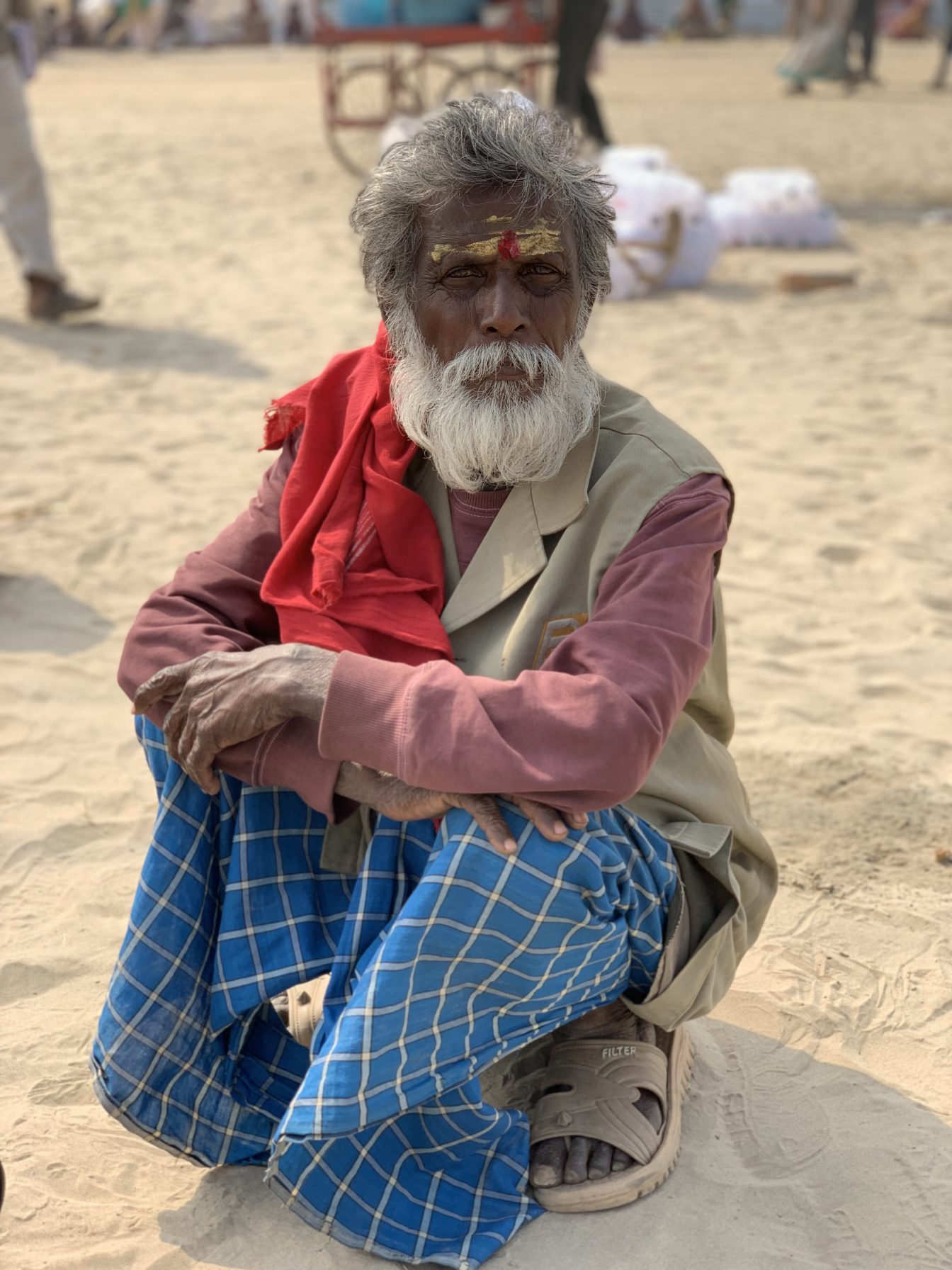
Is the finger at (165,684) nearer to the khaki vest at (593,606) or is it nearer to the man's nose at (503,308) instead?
the khaki vest at (593,606)

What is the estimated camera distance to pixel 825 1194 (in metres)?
1.90

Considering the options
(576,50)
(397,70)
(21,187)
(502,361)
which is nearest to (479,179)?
(502,361)

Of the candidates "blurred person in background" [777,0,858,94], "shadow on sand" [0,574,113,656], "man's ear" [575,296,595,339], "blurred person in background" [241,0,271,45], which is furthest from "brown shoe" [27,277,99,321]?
"blurred person in background" [241,0,271,45]

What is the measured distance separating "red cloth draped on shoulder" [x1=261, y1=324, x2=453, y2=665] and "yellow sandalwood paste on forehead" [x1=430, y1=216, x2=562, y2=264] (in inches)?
11.4

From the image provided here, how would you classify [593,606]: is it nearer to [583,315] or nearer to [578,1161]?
[583,315]

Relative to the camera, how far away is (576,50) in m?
9.95

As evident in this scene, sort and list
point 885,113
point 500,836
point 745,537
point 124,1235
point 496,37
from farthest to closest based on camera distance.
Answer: point 885,113 < point 496,37 < point 745,537 < point 124,1235 < point 500,836

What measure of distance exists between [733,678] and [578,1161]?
1.80 meters

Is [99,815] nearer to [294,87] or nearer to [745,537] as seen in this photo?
[745,537]

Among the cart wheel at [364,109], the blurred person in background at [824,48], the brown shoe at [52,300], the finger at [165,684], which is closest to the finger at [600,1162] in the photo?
the finger at [165,684]

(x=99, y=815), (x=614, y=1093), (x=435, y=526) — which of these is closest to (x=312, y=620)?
(x=435, y=526)

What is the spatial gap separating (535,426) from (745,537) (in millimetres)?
2605

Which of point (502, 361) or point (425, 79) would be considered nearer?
point (502, 361)

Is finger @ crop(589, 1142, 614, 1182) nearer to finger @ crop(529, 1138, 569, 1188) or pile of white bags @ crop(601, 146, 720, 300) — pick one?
finger @ crop(529, 1138, 569, 1188)
